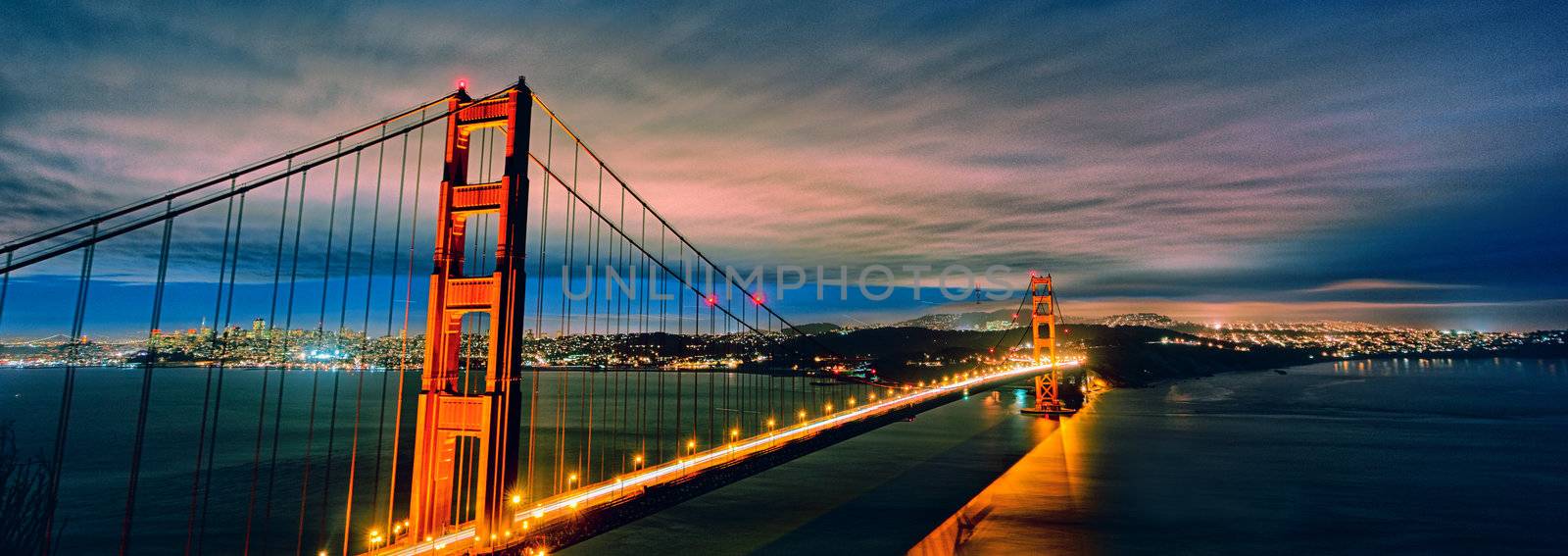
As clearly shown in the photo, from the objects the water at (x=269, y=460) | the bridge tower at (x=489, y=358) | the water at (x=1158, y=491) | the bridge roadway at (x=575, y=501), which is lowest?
the water at (x=1158, y=491)

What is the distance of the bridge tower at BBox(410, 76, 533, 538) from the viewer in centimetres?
1235

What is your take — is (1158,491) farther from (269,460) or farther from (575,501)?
(269,460)

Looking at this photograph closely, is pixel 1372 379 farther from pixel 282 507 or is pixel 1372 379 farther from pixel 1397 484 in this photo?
pixel 282 507

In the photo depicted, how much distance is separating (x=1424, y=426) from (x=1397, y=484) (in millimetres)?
40489

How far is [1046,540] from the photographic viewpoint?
26344 millimetres

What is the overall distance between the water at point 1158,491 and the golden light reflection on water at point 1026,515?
0.14m

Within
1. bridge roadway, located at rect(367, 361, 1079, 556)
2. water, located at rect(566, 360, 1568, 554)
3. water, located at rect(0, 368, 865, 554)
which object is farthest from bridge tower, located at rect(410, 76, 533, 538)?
water, located at rect(566, 360, 1568, 554)

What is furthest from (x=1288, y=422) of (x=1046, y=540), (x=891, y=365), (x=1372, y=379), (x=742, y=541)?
(x=1372, y=379)

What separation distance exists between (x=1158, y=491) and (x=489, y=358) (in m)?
36.2

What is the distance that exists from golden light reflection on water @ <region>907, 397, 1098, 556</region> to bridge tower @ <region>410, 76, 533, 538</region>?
1770cm

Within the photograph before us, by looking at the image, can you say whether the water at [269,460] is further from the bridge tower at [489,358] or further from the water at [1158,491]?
the water at [1158,491]

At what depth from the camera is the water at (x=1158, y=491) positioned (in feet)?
89.8

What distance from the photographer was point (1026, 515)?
1210 inches

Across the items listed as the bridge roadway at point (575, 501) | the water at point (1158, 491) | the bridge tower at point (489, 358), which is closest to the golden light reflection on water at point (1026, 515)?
the water at point (1158, 491)
